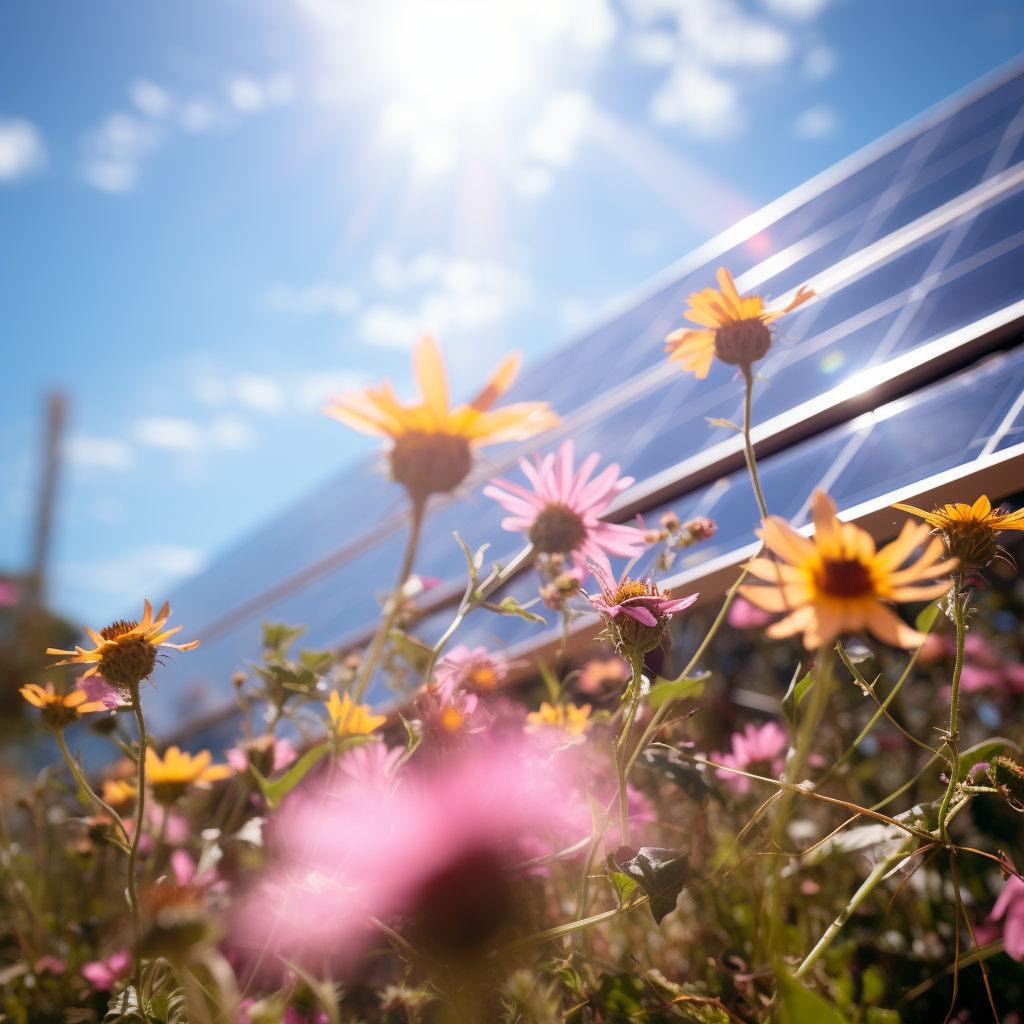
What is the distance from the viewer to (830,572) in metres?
0.46

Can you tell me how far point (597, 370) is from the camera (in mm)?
4781

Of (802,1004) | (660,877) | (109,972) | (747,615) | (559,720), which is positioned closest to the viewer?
(802,1004)

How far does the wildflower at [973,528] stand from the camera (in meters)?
0.61

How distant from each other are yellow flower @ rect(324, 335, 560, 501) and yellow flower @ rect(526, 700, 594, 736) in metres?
0.35

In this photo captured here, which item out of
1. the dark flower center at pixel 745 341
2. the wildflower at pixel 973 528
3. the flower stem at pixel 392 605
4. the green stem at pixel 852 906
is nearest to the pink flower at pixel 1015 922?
the green stem at pixel 852 906

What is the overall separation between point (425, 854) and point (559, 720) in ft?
0.96

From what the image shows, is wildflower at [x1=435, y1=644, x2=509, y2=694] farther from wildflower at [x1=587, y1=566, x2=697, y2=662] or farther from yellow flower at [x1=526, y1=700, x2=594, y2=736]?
wildflower at [x1=587, y1=566, x2=697, y2=662]

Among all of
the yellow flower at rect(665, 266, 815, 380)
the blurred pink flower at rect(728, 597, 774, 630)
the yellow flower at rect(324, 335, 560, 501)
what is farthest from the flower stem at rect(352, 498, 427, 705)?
the blurred pink flower at rect(728, 597, 774, 630)

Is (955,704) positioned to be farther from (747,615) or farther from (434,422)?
(747,615)

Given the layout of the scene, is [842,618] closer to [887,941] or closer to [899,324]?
[887,941]

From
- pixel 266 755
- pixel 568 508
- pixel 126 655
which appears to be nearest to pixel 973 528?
pixel 568 508

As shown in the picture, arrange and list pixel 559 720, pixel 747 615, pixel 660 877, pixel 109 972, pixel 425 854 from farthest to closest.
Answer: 1. pixel 747 615
2. pixel 109 972
3. pixel 559 720
4. pixel 425 854
5. pixel 660 877

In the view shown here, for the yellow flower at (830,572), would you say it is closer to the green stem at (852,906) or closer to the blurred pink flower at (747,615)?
the green stem at (852,906)

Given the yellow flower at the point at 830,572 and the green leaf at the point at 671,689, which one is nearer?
the yellow flower at the point at 830,572
